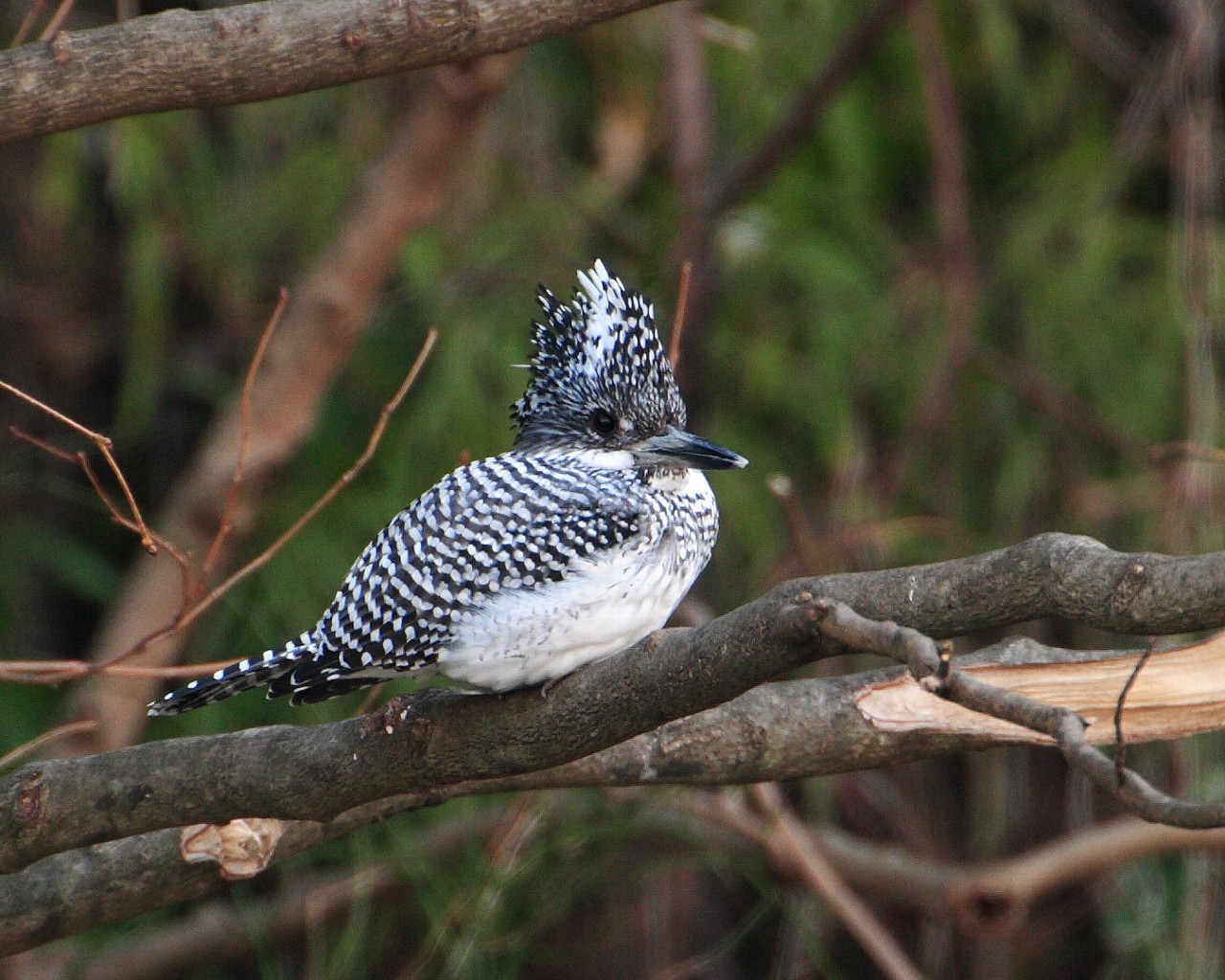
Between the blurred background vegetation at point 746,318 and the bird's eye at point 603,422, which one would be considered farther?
the blurred background vegetation at point 746,318

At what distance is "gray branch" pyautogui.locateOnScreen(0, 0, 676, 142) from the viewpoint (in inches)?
64.2

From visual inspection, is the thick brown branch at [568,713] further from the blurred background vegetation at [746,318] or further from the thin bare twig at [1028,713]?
the blurred background vegetation at [746,318]

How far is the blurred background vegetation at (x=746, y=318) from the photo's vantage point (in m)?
3.53

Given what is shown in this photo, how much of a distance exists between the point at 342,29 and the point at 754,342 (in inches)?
87.4

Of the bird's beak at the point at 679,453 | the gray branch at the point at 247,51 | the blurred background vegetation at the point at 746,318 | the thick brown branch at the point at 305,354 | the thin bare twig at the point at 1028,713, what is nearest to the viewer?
the thin bare twig at the point at 1028,713

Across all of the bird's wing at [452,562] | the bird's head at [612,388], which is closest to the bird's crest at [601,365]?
the bird's head at [612,388]

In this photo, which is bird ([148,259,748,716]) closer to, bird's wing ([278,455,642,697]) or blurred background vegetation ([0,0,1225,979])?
bird's wing ([278,455,642,697])

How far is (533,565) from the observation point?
1882 mm

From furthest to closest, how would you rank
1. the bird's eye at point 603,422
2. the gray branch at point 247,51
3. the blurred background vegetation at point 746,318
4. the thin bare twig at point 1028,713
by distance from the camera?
the blurred background vegetation at point 746,318 < the bird's eye at point 603,422 < the gray branch at point 247,51 < the thin bare twig at point 1028,713

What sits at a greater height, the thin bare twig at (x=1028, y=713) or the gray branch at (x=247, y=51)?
the gray branch at (x=247, y=51)

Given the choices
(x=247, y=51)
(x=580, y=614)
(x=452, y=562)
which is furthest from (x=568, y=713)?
(x=247, y=51)

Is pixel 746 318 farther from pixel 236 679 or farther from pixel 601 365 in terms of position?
pixel 236 679

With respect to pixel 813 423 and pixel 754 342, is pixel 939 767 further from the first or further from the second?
pixel 754 342

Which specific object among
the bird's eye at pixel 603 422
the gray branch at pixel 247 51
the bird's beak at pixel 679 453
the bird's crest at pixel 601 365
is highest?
the gray branch at pixel 247 51
